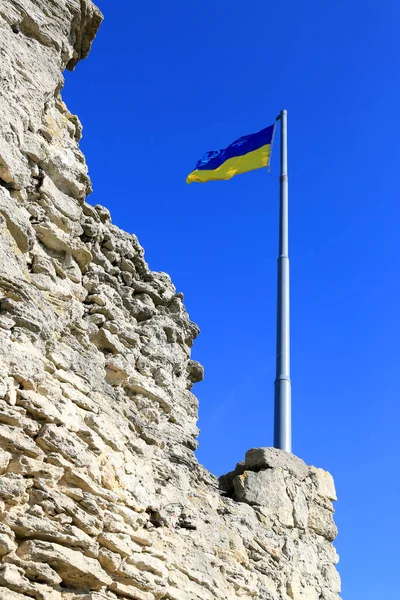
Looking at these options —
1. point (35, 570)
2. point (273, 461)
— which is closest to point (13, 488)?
point (35, 570)

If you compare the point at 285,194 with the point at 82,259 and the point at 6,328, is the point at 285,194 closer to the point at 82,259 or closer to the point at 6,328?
the point at 82,259

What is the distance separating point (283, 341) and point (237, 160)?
5.32 metres

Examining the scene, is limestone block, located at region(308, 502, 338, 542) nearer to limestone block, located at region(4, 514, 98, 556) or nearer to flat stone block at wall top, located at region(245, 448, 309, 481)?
flat stone block at wall top, located at region(245, 448, 309, 481)

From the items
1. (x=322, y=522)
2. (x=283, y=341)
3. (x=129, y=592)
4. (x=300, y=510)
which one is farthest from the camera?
(x=283, y=341)

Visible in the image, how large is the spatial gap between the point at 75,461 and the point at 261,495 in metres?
3.32

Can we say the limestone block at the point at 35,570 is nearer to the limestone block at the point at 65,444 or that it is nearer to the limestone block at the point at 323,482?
the limestone block at the point at 65,444

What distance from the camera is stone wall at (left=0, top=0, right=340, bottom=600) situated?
5.56 metres

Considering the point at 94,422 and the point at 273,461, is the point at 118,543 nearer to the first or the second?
the point at 94,422

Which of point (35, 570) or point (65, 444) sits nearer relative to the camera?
point (35, 570)

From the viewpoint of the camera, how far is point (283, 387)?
10.8 m

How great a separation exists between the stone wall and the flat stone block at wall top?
0.03 m

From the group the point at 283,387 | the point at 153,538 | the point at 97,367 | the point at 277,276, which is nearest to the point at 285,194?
the point at 277,276

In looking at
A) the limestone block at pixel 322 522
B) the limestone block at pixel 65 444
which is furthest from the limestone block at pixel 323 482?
the limestone block at pixel 65 444

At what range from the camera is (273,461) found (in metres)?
8.99
